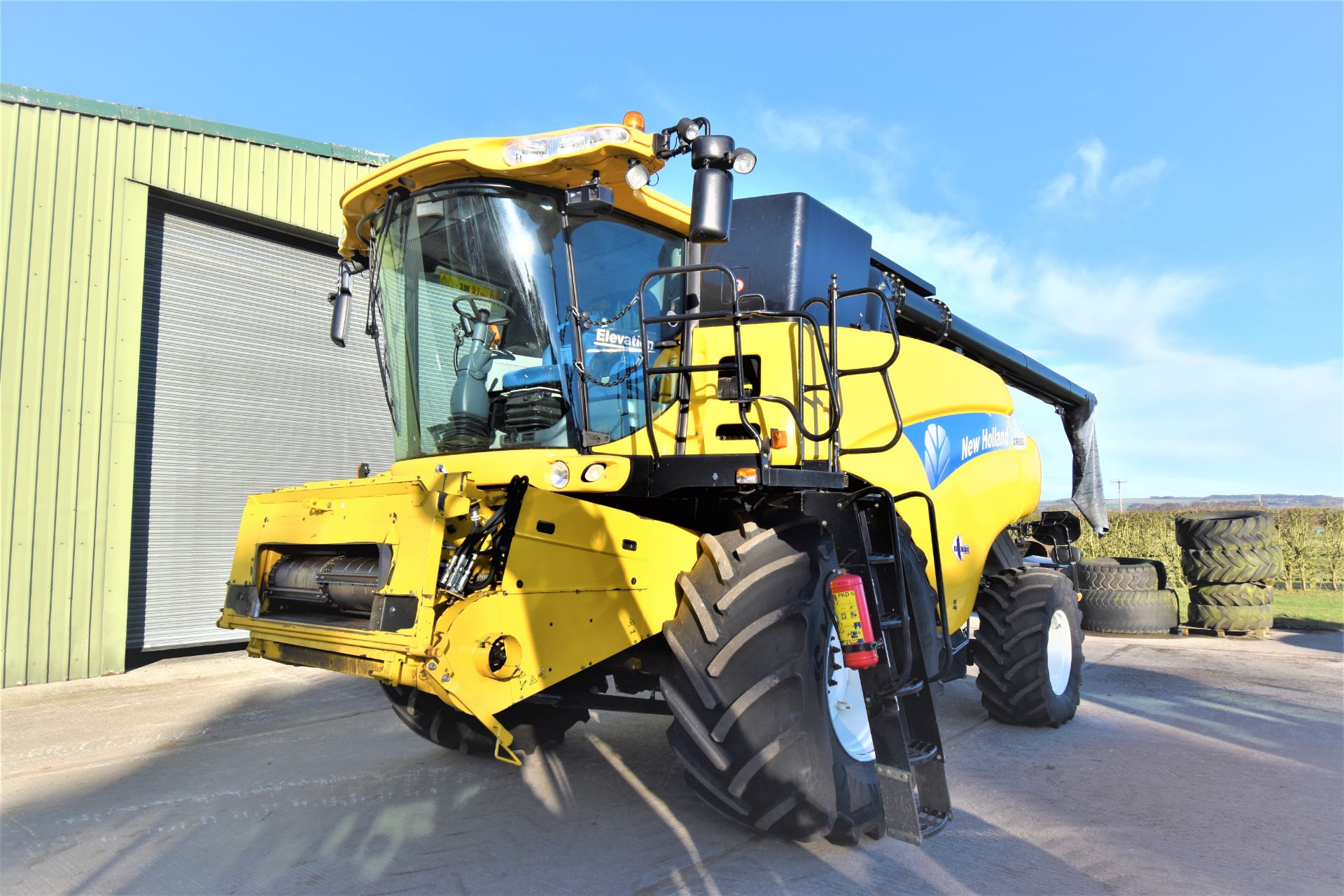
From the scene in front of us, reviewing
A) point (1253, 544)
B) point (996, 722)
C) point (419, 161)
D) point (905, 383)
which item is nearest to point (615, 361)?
point (419, 161)

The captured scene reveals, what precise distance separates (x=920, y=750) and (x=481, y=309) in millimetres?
2808

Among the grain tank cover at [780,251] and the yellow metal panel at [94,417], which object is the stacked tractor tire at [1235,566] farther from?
the yellow metal panel at [94,417]

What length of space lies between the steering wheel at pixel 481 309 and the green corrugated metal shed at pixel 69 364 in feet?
19.8

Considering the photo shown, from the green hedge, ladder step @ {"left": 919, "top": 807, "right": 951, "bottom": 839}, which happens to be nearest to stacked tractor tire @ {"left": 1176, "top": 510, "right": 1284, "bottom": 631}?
the green hedge

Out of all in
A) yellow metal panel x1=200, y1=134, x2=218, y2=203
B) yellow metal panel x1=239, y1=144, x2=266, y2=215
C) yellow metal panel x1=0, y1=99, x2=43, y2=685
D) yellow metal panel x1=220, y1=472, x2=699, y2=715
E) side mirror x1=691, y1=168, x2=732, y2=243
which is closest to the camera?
yellow metal panel x1=220, y1=472, x2=699, y2=715

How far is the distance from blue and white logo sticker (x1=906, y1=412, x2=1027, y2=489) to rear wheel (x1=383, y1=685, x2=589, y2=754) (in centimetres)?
247

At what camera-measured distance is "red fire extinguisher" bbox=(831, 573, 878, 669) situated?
359 cm

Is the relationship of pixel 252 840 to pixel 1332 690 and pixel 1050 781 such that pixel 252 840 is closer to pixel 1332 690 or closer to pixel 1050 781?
pixel 1050 781

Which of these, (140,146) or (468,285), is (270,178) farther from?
(468,285)

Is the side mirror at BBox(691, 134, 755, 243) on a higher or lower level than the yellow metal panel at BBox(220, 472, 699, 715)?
higher

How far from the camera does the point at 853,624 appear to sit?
12.0ft

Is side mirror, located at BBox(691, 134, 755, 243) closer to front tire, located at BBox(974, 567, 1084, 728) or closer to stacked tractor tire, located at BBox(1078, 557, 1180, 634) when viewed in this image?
front tire, located at BBox(974, 567, 1084, 728)

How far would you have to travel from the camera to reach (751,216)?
16.0ft

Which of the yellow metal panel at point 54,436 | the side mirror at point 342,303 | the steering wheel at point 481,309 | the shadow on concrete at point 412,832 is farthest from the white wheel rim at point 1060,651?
the yellow metal panel at point 54,436
